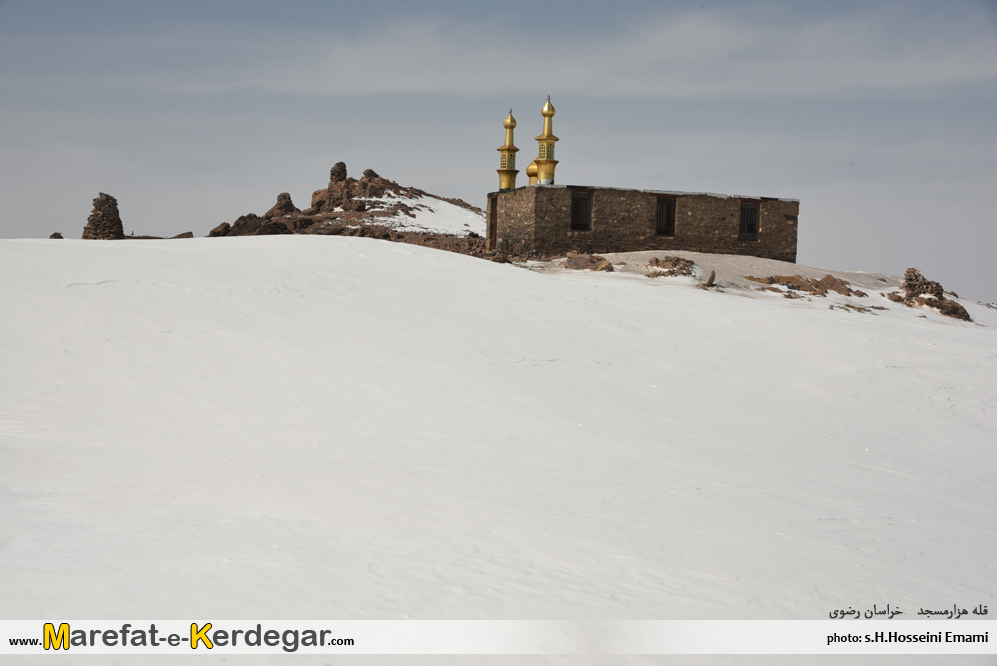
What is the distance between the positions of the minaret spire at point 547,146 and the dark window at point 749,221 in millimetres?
6644

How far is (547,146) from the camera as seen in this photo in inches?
1043

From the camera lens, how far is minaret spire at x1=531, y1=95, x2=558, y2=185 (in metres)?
26.5

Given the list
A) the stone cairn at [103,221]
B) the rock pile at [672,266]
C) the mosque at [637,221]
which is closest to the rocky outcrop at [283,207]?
the stone cairn at [103,221]

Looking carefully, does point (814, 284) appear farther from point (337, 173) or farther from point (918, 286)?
point (337, 173)

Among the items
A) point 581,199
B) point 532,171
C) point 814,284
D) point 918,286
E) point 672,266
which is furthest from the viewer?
point 532,171

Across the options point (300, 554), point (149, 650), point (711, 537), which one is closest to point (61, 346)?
point (300, 554)

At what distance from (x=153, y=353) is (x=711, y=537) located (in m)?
5.19

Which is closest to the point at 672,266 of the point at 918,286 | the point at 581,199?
the point at 581,199

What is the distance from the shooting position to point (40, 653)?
2367mm

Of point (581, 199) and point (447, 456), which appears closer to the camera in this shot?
point (447, 456)

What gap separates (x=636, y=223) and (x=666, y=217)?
118cm

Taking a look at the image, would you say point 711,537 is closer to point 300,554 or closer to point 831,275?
point 300,554

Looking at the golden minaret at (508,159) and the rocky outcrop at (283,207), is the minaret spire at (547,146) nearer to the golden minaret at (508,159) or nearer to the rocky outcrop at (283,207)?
the golden minaret at (508,159)

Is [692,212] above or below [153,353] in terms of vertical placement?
above
